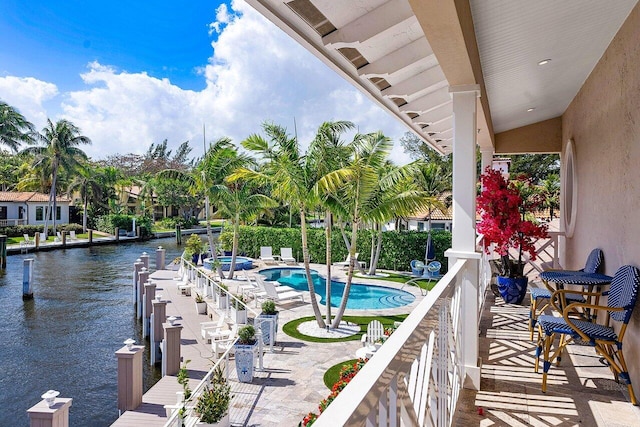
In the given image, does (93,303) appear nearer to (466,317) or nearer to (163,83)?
(466,317)

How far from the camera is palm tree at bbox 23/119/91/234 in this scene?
33.5 meters

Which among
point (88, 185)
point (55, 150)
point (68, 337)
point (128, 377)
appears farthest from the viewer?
point (88, 185)

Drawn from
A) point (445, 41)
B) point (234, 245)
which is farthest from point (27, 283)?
point (445, 41)

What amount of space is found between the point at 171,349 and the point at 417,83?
6.55 metres

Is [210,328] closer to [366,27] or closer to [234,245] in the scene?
[234,245]

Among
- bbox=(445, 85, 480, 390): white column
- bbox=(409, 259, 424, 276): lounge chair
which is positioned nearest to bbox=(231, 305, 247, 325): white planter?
bbox=(445, 85, 480, 390): white column

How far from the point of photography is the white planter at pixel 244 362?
7.41m

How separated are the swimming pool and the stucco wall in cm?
788

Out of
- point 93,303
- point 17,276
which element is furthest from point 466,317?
point 17,276

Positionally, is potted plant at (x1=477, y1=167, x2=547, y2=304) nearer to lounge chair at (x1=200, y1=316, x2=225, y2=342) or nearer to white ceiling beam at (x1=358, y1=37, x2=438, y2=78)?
white ceiling beam at (x1=358, y1=37, x2=438, y2=78)

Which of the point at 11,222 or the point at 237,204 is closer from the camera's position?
the point at 237,204

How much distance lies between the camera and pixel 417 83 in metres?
4.41

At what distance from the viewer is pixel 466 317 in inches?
144

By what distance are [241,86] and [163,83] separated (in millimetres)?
23604
